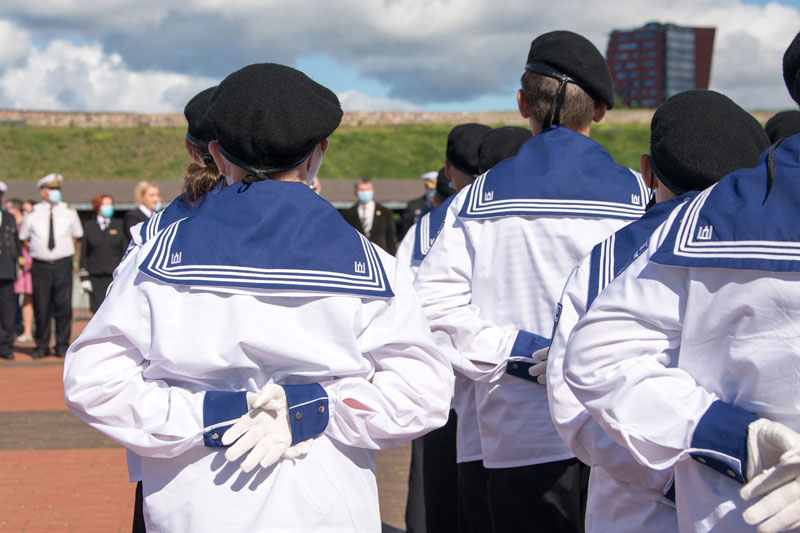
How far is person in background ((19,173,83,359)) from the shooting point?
1225 centimetres

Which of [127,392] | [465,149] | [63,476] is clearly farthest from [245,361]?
[63,476]

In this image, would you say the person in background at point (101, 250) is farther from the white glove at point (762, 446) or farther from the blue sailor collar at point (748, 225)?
the white glove at point (762, 446)

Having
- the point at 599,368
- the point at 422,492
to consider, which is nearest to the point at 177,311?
the point at 599,368

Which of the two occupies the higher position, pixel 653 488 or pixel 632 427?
pixel 632 427

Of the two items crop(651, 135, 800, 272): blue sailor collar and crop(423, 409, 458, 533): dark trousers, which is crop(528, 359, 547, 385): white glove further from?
crop(423, 409, 458, 533): dark trousers

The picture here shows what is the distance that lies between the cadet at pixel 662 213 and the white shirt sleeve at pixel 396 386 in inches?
12.0

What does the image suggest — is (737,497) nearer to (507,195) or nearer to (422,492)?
(507,195)

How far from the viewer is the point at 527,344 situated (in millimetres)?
3148

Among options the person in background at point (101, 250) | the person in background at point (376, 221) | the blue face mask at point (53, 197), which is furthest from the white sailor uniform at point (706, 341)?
the blue face mask at point (53, 197)

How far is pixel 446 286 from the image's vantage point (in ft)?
11.0

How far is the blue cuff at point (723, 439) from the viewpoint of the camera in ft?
5.61

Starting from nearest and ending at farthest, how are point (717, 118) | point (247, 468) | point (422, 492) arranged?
point (247, 468)
point (717, 118)
point (422, 492)

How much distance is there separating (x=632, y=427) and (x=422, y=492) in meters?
2.91

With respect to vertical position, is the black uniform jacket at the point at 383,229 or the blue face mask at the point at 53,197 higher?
the blue face mask at the point at 53,197
